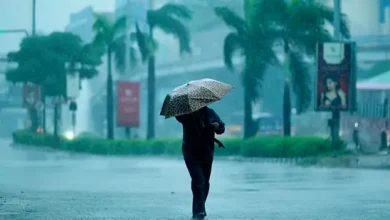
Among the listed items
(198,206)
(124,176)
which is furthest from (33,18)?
(198,206)

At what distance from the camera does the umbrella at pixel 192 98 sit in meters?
13.0

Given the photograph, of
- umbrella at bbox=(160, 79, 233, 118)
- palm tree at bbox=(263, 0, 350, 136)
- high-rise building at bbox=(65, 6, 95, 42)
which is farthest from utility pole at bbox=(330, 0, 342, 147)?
high-rise building at bbox=(65, 6, 95, 42)

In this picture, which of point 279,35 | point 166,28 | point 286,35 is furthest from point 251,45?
point 166,28

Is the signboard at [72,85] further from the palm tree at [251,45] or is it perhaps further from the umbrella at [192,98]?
the umbrella at [192,98]

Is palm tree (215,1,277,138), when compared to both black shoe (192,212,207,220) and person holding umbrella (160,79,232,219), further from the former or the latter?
black shoe (192,212,207,220)

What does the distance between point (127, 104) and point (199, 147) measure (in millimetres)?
46865

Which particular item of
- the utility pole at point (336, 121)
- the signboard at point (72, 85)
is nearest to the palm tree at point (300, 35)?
the utility pole at point (336, 121)

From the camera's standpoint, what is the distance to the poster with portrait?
38.7 meters

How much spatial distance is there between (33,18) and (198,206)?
68584 millimetres

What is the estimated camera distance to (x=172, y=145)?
53156mm

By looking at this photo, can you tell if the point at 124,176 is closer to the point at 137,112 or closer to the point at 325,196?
the point at 325,196

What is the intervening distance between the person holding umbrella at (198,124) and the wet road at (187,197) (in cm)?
61

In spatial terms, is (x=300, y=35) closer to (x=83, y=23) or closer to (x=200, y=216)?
(x=200, y=216)

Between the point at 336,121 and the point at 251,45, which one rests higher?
the point at 251,45
